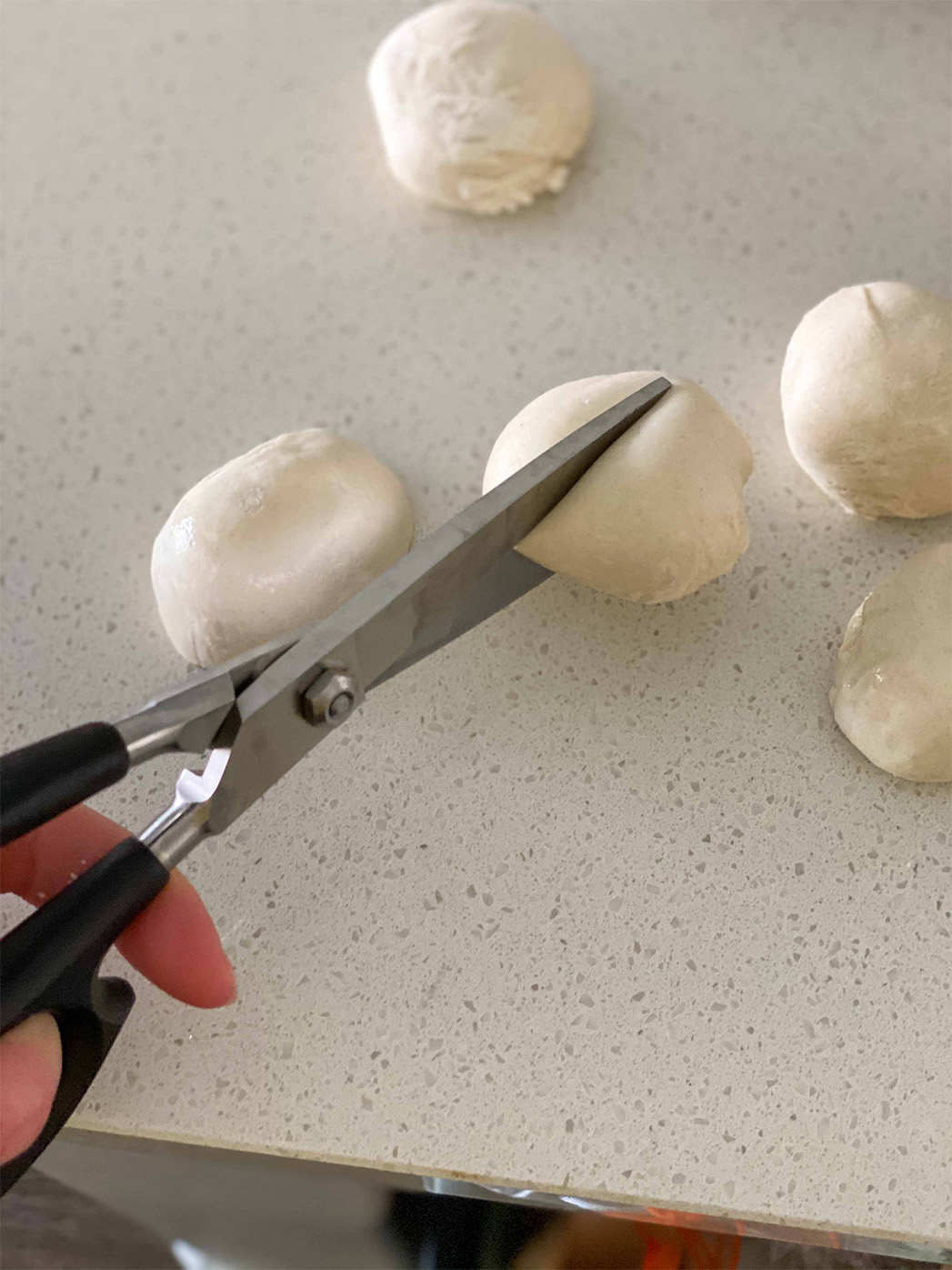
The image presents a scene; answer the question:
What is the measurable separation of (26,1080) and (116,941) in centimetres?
9

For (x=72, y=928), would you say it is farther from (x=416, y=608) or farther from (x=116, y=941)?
(x=416, y=608)

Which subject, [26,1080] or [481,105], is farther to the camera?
[481,105]

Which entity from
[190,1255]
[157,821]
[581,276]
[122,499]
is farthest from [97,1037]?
[581,276]

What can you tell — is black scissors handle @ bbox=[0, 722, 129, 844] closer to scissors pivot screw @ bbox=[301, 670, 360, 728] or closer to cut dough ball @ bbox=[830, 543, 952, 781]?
scissors pivot screw @ bbox=[301, 670, 360, 728]

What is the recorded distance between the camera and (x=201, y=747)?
1.79ft

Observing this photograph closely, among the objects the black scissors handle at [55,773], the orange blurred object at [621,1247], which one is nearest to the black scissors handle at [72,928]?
the black scissors handle at [55,773]

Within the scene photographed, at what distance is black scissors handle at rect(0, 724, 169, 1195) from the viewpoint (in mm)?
487

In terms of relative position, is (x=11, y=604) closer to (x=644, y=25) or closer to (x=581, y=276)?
(x=581, y=276)

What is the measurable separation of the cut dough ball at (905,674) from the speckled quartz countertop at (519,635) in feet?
0.08

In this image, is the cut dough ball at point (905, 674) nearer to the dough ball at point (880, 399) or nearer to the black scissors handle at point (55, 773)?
the dough ball at point (880, 399)

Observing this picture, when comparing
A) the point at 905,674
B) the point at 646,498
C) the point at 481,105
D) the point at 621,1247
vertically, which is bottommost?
the point at 621,1247

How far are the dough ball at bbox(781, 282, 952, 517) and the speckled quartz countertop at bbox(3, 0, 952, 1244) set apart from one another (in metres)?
0.04

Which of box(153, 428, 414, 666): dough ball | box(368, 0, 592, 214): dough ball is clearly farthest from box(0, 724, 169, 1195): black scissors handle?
box(368, 0, 592, 214): dough ball

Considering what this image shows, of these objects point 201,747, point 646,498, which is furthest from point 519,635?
point 201,747
